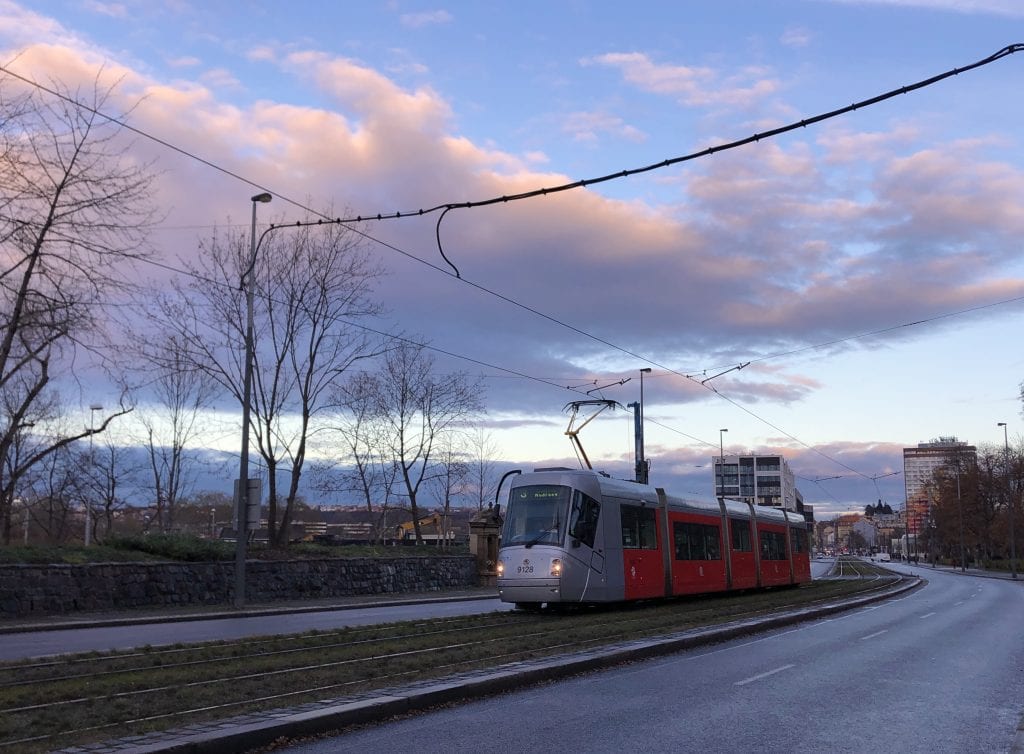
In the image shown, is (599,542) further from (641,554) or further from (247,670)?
(247,670)

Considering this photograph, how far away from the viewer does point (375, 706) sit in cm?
888

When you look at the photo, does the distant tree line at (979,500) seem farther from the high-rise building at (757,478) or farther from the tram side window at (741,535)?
A: the high-rise building at (757,478)

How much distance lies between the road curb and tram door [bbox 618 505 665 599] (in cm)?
797

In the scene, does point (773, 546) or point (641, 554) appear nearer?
point (641, 554)

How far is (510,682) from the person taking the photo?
35.7 feet

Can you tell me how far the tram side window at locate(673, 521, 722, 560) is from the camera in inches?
1055

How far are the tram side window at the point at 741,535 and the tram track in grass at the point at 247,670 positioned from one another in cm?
1206

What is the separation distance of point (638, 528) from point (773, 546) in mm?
13191

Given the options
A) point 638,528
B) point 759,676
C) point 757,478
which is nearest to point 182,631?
point 638,528

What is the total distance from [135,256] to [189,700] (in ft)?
36.6

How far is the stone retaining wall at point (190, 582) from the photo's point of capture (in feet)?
70.4

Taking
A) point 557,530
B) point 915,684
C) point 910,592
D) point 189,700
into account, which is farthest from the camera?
point 910,592

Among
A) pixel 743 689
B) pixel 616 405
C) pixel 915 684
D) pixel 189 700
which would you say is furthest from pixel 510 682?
pixel 616 405

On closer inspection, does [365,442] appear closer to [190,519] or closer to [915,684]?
[915,684]
